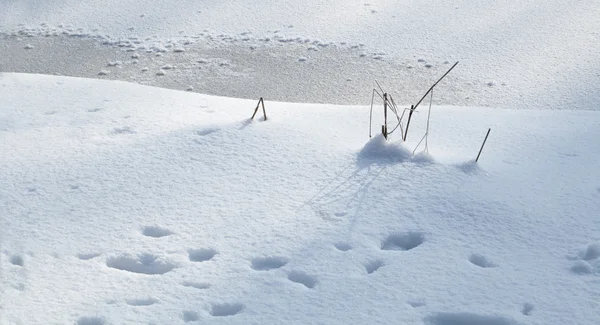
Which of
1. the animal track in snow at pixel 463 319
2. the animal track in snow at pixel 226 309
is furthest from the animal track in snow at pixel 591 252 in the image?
the animal track in snow at pixel 226 309

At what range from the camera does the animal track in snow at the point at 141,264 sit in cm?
212

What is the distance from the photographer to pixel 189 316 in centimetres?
191

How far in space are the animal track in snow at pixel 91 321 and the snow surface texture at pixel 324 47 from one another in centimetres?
232

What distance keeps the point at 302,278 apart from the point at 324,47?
9.50 feet

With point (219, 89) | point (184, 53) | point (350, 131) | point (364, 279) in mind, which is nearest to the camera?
point (364, 279)

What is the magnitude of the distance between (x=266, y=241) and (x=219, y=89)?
6.85ft

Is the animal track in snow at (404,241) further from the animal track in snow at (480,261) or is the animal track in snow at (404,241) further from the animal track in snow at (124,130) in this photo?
the animal track in snow at (124,130)

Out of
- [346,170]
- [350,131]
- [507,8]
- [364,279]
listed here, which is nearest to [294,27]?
[507,8]

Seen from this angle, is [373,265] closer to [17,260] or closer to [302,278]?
[302,278]

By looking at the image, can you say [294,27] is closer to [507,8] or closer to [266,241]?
[507,8]

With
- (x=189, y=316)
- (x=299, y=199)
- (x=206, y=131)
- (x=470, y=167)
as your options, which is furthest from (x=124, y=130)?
(x=470, y=167)

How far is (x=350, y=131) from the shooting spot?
120 inches

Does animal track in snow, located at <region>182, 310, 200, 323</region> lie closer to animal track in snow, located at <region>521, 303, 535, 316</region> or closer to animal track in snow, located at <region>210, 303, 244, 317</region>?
animal track in snow, located at <region>210, 303, 244, 317</region>

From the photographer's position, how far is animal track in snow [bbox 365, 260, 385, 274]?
211cm
